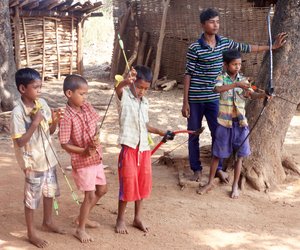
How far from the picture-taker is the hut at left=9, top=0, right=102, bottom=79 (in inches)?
493

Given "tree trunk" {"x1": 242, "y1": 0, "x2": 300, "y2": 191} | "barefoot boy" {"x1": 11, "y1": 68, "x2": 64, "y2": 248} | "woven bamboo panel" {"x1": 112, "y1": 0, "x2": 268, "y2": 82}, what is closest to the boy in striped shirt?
"tree trunk" {"x1": 242, "y1": 0, "x2": 300, "y2": 191}

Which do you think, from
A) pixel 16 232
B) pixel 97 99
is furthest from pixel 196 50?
pixel 97 99

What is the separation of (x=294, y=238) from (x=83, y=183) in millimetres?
1806

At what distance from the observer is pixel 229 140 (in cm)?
460

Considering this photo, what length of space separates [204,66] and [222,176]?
120 cm

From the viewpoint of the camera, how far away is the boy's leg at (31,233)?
3.47 meters

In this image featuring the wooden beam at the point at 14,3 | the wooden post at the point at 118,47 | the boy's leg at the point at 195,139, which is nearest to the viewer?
the boy's leg at the point at 195,139

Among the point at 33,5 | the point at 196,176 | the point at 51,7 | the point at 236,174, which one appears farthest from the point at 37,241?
the point at 51,7

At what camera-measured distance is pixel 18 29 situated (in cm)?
1252

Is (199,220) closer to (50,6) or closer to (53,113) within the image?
(53,113)

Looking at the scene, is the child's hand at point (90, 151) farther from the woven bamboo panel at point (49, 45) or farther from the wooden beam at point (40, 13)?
the woven bamboo panel at point (49, 45)

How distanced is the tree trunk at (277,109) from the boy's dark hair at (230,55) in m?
0.70

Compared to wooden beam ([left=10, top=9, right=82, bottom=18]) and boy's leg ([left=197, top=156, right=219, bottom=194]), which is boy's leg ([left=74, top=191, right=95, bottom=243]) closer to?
boy's leg ([left=197, top=156, right=219, bottom=194])

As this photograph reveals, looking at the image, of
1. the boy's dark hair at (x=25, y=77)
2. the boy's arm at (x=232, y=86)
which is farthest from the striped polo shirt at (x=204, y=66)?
the boy's dark hair at (x=25, y=77)
